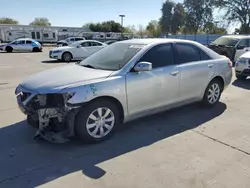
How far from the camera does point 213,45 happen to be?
13.7 metres

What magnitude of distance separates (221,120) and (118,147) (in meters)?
2.27

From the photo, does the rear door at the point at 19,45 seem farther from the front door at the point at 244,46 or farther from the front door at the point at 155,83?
the front door at the point at 155,83

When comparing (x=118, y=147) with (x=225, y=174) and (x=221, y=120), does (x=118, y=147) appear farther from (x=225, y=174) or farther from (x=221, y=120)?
(x=221, y=120)

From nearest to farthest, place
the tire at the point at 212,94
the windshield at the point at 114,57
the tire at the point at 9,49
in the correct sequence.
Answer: the windshield at the point at 114,57 → the tire at the point at 212,94 → the tire at the point at 9,49

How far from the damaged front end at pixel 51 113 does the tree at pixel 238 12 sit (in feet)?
129

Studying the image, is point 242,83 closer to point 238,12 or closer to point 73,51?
point 73,51

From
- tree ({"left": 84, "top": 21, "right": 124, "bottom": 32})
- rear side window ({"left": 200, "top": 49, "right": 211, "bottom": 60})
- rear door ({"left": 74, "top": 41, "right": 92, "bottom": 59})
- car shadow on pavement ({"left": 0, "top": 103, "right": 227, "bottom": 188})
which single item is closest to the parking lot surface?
car shadow on pavement ({"left": 0, "top": 103, "right": 227, "bottom": 188})

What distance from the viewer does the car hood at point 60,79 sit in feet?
11.5

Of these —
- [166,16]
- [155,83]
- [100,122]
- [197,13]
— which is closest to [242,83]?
[155,83]

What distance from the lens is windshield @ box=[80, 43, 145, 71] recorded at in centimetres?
417

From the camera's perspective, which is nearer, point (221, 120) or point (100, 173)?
point (100, 173)

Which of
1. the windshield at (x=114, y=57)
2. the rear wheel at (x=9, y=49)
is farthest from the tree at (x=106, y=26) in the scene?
the windshield at (x=114, y=57)

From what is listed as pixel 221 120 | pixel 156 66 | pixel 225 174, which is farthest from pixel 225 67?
pixel 225 174

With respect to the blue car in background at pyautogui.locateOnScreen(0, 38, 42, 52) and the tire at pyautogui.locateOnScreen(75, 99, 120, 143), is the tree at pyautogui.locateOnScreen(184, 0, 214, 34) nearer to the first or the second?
the blue car in background at pyautogui.locateOnScreen(0, 38, 42, 52)
